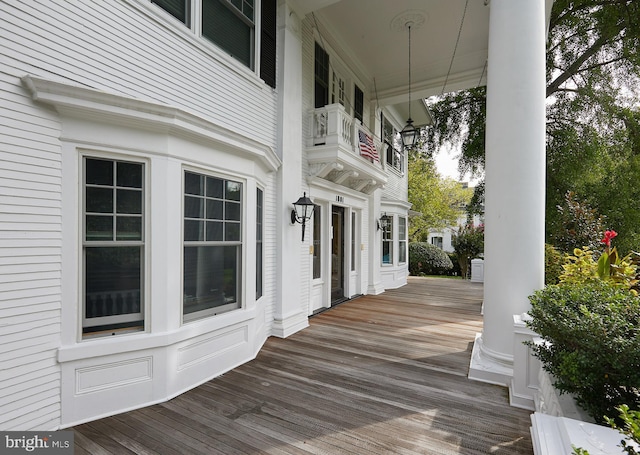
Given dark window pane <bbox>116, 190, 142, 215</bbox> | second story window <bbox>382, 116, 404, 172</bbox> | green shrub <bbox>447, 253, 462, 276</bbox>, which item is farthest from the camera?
green shrub <bbox>447, 253, 462, 276</bbox>

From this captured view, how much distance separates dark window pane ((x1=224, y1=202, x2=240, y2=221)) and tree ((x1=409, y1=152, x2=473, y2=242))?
53.2 ft

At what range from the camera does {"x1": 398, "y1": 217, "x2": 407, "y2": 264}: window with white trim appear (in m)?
10.4

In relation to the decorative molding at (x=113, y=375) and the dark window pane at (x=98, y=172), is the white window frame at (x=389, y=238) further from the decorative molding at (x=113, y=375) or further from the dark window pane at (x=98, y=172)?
the dark window pane at (x=98, y=172)

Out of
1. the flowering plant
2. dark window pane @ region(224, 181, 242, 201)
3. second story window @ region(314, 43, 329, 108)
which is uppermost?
second story window @ region(314, 43, 329, 108)

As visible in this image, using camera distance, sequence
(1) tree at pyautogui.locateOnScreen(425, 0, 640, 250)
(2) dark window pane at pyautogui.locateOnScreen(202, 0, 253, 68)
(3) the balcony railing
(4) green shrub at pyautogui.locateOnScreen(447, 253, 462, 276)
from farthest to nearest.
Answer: (4) green shrub at pyautogui.locateOnScreen(447, 253, 462, 276)
(1) tree at pyautogui.locateOnScreen(425, 0, 640, 250)
(3) the balcony railing
(2) dark window pane at pyautogui.locateOnScreen(202, 0, 253, 68)

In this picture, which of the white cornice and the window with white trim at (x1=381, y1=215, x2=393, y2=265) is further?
the window with white trim at (x1=381, y1=215, x2=393, y2=265)

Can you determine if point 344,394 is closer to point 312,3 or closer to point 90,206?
point 90,206

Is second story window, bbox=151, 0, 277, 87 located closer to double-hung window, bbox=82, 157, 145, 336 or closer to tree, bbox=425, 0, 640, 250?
double-hung window, bbox=82, 157, 145, 336

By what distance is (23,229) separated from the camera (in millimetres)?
2389

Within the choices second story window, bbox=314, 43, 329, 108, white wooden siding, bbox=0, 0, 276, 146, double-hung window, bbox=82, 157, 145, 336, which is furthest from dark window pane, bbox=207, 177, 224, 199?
second story window, bbox=314, 43, 329, 108

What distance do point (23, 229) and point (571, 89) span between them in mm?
12288

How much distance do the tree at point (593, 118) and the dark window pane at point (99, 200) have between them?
370 inches

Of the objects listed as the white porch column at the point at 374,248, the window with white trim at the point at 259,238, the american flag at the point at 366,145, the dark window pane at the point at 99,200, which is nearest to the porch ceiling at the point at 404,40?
the american flag at the point at 366,145

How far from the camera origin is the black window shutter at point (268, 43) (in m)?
4.76
